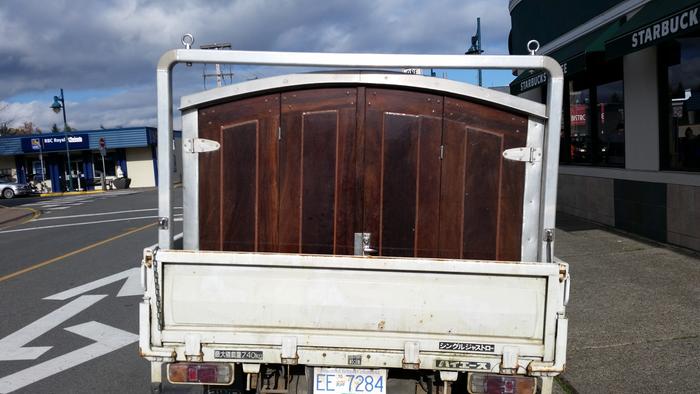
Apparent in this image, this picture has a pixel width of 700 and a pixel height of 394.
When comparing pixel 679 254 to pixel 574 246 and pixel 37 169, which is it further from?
pixel 37 169

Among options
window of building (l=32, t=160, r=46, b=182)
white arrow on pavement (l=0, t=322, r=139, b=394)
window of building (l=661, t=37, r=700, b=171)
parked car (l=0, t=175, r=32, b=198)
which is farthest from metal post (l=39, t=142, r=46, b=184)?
window of building (l=661, t=37, r=700, b=171)

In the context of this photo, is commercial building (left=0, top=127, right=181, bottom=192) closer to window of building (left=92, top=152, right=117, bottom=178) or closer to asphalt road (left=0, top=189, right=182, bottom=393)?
window of building (left=92, top=152, right=117, bottom=178)

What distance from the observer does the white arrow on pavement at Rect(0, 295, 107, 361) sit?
5.68m

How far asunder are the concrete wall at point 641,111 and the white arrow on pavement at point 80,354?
805 cm

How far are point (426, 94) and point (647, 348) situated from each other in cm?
339

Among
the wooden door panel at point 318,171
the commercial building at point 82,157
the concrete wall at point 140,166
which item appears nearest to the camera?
the wooden door panel at point 318,171

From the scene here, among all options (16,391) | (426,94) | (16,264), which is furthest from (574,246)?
(16,264)

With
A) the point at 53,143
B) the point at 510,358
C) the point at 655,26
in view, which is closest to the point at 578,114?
the point at 655,26

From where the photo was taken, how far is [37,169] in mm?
45094

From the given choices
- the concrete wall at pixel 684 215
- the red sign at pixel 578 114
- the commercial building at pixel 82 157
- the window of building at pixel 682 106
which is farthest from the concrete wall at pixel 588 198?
the commercial building at pixel 82 157

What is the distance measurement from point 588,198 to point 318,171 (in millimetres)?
10030

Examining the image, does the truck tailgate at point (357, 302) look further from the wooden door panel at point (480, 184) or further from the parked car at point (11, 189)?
the parked car at point (11, 189)

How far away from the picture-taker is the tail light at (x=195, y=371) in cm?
302

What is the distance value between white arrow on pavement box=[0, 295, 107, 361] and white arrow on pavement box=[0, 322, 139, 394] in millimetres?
321
